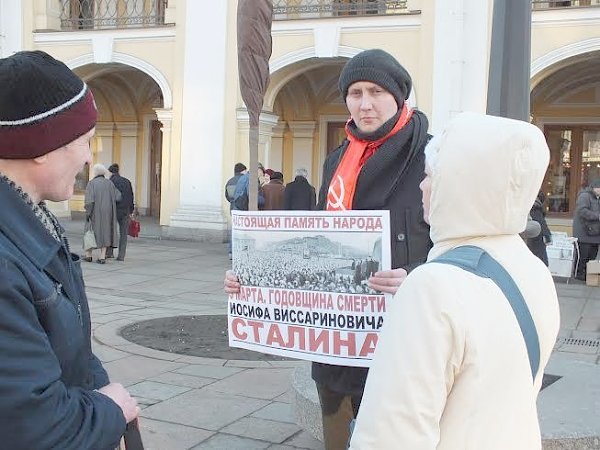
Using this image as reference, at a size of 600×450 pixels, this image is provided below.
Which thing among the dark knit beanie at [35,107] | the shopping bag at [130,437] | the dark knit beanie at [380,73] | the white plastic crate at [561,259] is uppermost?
the dark knit beanie at [380,73]

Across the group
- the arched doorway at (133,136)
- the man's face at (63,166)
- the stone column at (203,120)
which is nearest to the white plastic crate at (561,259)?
the stone column at (203,120)

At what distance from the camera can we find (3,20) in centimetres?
1739

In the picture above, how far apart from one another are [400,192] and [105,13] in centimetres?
1735

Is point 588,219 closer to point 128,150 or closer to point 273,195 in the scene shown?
point 273,195

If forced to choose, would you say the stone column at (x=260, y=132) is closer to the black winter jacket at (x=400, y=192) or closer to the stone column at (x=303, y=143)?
the stone column at (x=303, y=143)

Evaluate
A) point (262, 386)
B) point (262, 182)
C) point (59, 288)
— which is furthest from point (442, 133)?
point (262, 182)

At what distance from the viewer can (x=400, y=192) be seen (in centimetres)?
236

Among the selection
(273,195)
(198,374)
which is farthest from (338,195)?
(273,195)

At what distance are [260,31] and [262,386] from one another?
8.10ft

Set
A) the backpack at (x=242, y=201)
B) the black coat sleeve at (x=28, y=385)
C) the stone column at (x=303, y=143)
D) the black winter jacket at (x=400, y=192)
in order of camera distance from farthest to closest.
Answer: the stone column at (x=303, y=143) → the backpack at (x=242, y=201) → the black winter jacket at (x=400, y=192) → the black coat sleeve at (x=28, y=385)

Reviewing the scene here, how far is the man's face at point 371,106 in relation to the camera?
2398 mm

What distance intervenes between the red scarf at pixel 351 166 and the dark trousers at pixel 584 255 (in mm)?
10042

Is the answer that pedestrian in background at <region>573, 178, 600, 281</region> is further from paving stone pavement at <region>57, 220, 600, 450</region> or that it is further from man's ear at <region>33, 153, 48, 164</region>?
man's ear at <region>33, 153, 48, 164</region>

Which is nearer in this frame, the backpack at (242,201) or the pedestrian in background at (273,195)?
the backpack at (242,201)
